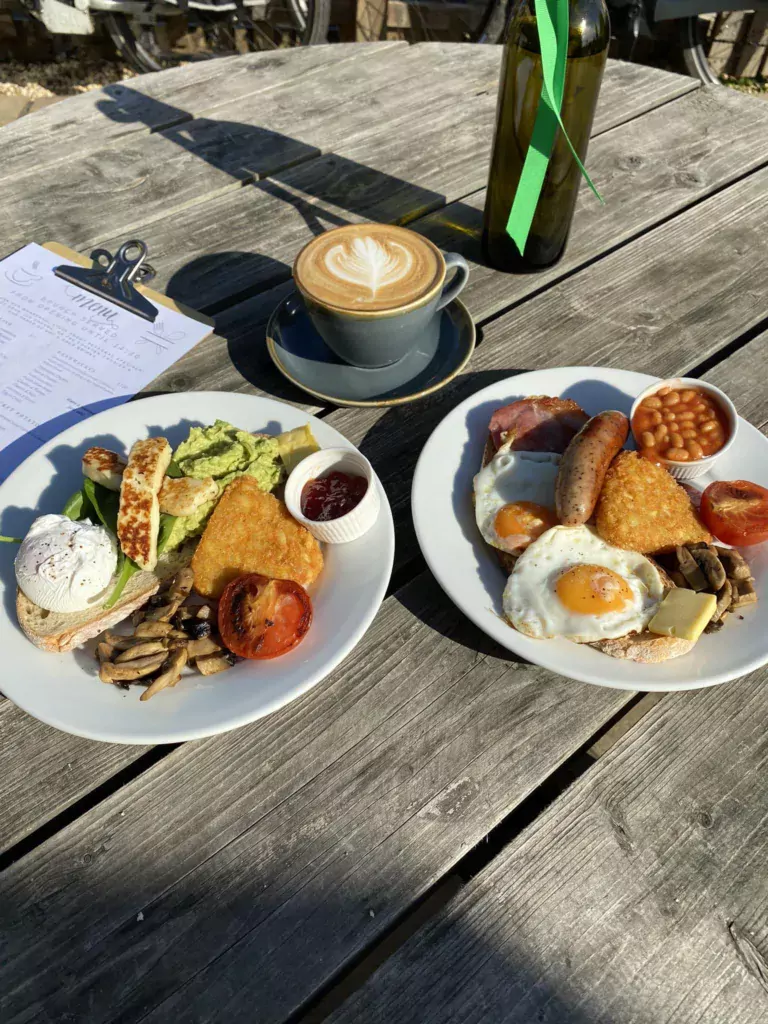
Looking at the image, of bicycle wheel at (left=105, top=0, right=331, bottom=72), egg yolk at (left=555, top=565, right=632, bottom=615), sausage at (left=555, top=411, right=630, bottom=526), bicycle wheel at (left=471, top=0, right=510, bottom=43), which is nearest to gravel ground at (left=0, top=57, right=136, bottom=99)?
bicycle wheel at (left=105, top=0, right=331, bottom=72)

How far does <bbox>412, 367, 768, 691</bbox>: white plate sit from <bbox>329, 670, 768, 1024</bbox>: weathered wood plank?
180 mm

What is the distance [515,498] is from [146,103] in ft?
8.33

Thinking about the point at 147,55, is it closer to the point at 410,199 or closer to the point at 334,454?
the point at 410,199

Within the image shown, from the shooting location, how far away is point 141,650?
1.38m

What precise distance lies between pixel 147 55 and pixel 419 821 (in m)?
6.99

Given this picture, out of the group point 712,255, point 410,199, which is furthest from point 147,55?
point 712,255

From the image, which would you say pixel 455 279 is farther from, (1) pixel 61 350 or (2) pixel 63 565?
(2) pixel 63 565

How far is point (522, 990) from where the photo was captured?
1.16 meters

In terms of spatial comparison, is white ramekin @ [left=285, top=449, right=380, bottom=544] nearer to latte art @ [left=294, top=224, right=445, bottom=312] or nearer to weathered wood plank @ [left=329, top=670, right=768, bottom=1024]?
latte art @ [left=294, top=224, right=445, bottom=312]

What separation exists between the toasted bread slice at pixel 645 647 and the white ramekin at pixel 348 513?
0.54 meters

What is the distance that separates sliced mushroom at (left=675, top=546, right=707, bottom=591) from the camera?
143cm

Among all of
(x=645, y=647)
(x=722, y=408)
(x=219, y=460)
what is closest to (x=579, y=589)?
(x=645, y=647)

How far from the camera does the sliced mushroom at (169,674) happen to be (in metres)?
1.32

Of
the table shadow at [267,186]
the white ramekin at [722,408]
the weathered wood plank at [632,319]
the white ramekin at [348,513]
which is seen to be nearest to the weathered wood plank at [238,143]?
the table shadow at [267,186]
